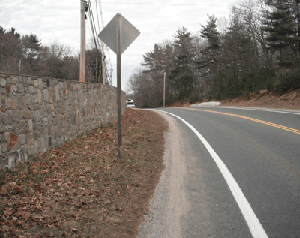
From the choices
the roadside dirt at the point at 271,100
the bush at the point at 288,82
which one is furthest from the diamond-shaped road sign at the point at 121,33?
the bush at the point at 288,82

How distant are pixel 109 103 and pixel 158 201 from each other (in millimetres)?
9548

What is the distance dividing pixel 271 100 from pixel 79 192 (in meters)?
23.7

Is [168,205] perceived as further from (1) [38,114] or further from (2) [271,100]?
(2) [271,100]

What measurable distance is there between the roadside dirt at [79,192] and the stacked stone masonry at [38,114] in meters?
0.37

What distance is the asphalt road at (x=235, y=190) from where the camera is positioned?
3740 millimetres

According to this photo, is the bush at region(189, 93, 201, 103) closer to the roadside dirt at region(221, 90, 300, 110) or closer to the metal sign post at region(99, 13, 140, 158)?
the roadside dirt at region(221, 90, 300, 110)

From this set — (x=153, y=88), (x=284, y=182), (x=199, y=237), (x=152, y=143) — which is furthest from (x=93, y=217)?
(x=153, y=88)

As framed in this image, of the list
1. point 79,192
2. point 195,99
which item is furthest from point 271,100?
point 79,192

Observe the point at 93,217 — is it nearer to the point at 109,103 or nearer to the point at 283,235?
the point at 283,235

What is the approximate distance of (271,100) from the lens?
2473 cm

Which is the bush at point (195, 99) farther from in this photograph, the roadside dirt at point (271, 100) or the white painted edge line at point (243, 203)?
the white painted edge line at point (243, 203)

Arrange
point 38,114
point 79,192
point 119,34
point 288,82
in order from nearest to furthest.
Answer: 1. point 79,192
2. point 38,114
3. point 119,34
4. point 288,82

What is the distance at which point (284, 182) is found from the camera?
5273mm

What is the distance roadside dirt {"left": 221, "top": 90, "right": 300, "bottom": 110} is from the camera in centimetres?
2125
